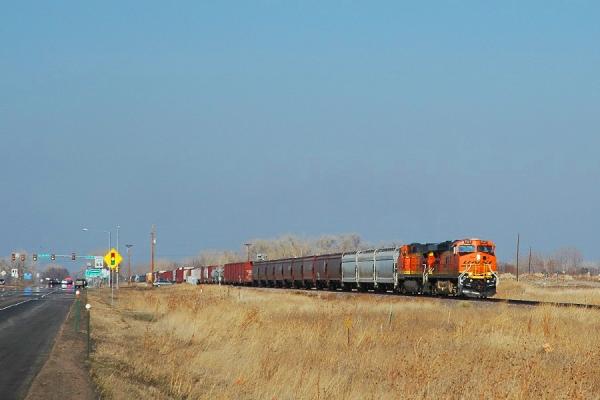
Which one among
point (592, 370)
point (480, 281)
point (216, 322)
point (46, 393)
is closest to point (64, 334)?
point (216, 322)

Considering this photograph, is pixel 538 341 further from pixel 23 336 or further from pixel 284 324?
pixel 23 336

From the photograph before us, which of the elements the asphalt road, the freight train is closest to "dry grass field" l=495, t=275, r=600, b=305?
the freight train

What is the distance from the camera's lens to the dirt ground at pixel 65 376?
1493cm

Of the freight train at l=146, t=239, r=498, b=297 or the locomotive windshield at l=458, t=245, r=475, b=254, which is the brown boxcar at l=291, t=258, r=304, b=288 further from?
the locomotive windshield at l=458, t=245, r=475, b=254

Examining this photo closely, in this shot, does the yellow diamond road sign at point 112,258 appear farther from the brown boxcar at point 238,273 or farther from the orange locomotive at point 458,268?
the brown boxcar at point 238,273

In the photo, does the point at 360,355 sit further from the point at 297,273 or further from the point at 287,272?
the point at 287,272

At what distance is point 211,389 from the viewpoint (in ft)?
51.3

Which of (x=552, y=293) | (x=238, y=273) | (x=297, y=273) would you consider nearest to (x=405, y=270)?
(x=552, y=293)

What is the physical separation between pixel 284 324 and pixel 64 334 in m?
7.92

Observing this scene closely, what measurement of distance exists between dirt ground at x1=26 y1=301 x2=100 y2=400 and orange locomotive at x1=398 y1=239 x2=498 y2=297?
23492 millimetres

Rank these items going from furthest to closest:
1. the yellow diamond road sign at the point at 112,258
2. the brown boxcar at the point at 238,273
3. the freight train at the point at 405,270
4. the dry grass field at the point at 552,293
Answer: the brown boxcar at the point at 238,273 < the yellow diamond road sign at the point at 112,258 < the dry grass field at the point at 552,293 < the freight train at the point at 405,270

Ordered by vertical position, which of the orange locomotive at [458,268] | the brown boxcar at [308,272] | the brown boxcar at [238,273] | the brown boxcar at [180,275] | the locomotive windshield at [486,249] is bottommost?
the brown boxcar at [180,275]

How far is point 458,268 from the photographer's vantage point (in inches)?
1698

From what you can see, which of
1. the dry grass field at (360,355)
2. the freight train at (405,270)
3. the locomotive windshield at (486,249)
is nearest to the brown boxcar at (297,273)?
the freight train at (405,270)
